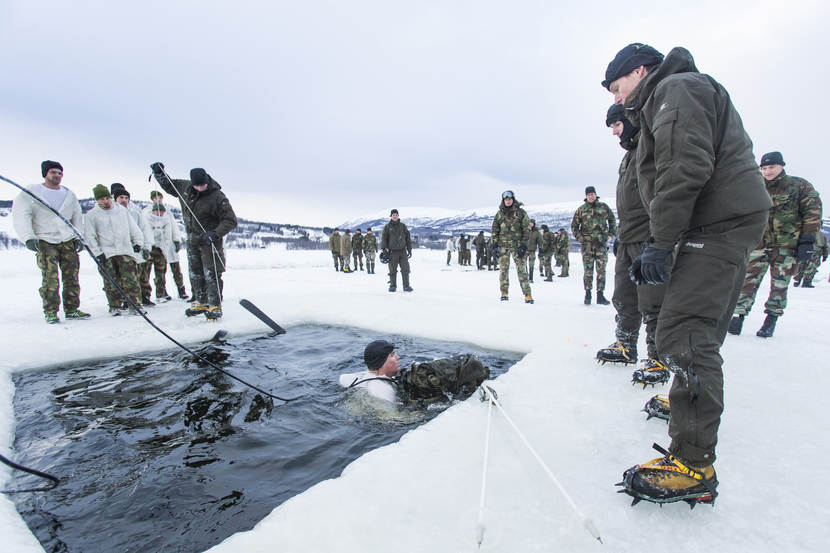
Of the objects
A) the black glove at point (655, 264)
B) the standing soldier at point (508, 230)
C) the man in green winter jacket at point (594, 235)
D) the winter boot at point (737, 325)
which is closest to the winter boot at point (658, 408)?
the black glove at point (655, 264)

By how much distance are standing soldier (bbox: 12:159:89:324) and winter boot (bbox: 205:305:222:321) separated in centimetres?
184

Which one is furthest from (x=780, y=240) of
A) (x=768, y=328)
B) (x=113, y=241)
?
(x=113, y=241)

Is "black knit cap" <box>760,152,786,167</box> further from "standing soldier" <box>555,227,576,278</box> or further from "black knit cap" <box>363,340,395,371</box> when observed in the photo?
"standing soldier" <box>555,227,576,278</box>

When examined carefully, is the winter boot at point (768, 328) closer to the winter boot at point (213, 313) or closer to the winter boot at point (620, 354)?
the winter boot at point (620, 354)

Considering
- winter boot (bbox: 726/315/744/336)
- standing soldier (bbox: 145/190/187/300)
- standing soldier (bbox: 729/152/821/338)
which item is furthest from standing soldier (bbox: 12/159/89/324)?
standing soldier (bbox: 729/152/821/338)

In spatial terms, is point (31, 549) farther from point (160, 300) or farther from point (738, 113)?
point (160, 300)

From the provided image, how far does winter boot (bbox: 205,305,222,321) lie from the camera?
6.12 metres

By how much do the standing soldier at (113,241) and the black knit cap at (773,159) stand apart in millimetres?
9364

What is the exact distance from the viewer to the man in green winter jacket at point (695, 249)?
1683 mm

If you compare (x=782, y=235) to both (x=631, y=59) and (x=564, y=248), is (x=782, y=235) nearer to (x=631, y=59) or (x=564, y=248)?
(x=631, y=59)

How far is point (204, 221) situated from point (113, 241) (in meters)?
1.59

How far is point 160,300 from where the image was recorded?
8305 mm

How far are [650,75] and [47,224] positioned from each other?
25.0 feet

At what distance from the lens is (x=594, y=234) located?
776 cm
